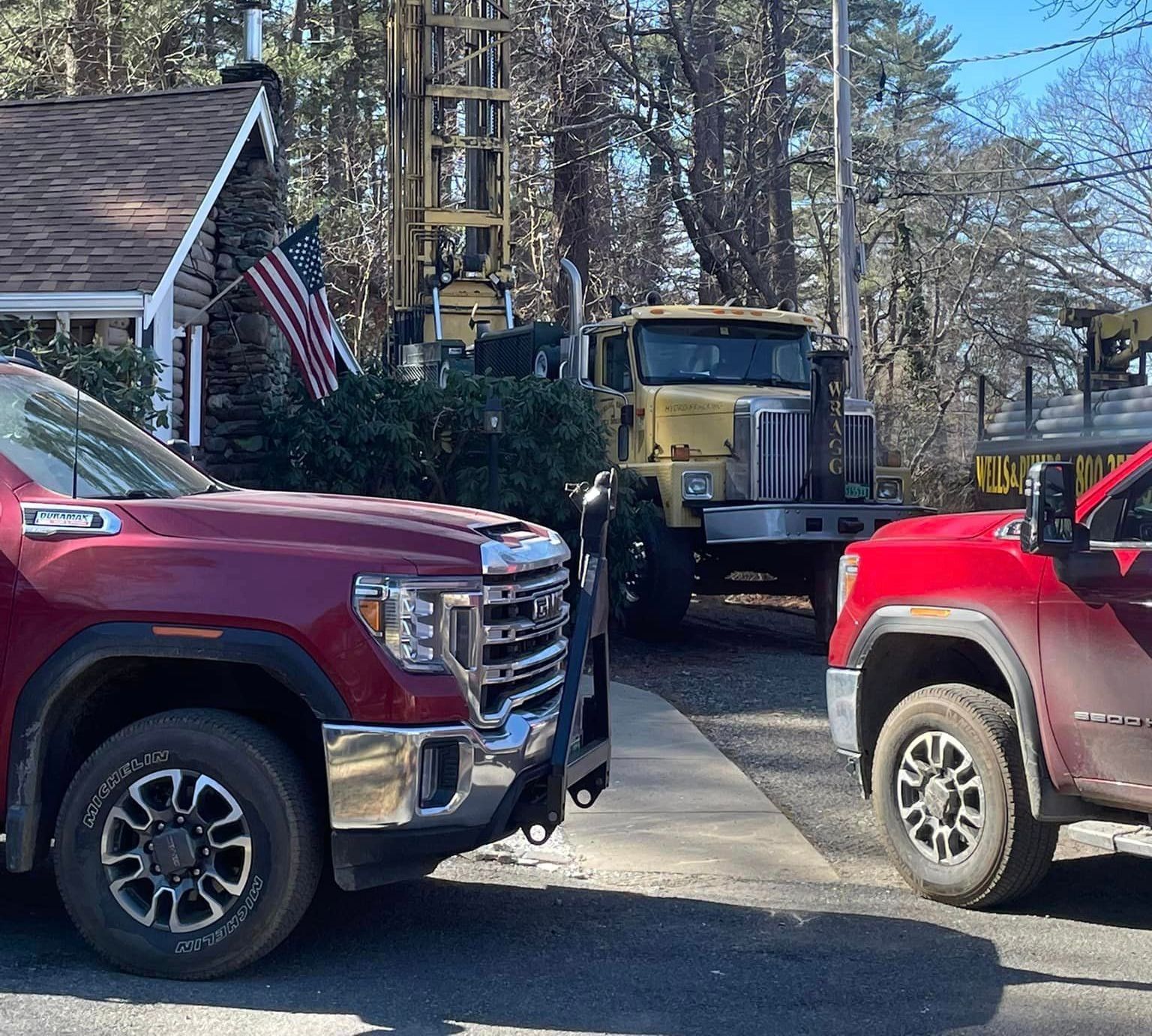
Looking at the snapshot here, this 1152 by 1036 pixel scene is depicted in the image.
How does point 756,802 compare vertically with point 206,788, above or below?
below

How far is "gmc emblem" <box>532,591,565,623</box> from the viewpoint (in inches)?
201

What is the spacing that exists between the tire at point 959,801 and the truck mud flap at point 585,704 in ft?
4.22

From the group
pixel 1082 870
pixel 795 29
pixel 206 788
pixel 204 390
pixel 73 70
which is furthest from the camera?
pixel 795 29

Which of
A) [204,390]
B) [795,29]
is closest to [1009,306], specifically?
[795,29]

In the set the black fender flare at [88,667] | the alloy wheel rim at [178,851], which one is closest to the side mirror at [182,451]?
the black fender flare at [88,667]

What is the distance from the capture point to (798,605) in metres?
16.9

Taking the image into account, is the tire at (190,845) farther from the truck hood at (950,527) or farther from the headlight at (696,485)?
the headlight at (696,485)

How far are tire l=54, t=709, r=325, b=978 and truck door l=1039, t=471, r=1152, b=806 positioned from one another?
2.68 metres

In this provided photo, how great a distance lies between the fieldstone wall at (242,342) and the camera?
1354cm

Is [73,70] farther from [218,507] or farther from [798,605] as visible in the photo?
[218,507]

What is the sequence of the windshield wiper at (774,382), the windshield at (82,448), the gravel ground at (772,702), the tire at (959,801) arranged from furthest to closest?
the windshield wiper at (774,382) → the gravel ground at (772,702) → the tire at (959,801) → the windshield at (82,448)

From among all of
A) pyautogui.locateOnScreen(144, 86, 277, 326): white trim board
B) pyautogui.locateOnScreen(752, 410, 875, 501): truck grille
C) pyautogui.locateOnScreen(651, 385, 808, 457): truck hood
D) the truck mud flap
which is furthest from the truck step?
pyautogui.locateOnScreen(144, 86, 277, 326): white trim board

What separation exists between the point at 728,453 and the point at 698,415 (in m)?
0.45

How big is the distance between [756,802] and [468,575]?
11.2ft
